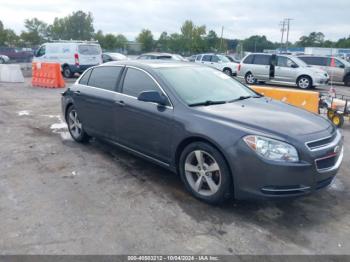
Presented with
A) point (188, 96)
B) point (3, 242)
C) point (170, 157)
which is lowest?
point (3, 242)

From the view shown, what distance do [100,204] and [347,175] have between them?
3.54 m

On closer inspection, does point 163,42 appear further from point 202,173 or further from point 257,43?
point 202,173

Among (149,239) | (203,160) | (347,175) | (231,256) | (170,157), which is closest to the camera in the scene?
(231,256)

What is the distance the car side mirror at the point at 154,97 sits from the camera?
439 centimetres

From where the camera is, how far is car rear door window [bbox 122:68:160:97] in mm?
4789

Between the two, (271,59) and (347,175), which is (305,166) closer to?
(347,175)

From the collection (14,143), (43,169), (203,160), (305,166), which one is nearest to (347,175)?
(305,166)

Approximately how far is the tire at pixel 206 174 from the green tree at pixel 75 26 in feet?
295

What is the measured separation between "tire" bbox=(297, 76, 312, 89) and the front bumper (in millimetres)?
14847

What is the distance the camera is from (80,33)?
9125 centimetres

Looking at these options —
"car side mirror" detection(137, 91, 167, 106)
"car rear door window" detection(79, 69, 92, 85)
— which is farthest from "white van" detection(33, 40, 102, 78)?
"car side mirror" detection(137, 91, 167, 106)

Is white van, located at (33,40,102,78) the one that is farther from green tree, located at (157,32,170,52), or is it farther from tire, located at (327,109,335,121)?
green tree, located at (157,32,170,52)

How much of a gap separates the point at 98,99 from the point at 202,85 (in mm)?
1749

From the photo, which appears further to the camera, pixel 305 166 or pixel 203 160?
pixel 203 160
